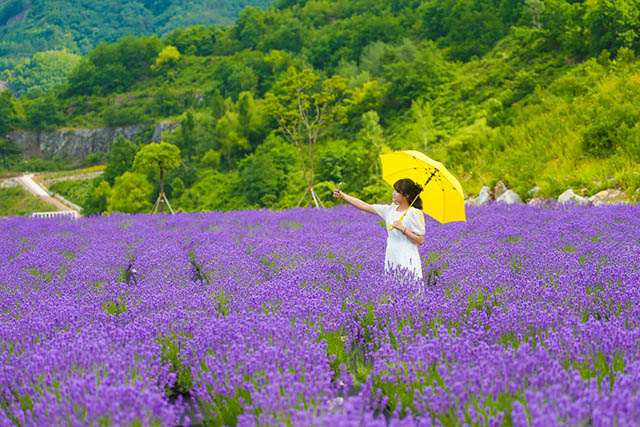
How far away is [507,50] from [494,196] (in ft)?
58.4

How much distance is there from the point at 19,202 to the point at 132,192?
2749 cm

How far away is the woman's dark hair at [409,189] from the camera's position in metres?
3.71

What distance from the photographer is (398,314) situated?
9.14 feet

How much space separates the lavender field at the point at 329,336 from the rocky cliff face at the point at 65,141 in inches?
2849

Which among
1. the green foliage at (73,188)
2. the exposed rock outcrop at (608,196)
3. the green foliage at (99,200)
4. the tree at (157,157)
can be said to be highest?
the exposed rock outcrop at (608,196)

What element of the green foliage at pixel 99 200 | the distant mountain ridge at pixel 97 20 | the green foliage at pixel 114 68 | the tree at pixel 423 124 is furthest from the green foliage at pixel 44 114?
the tree at pixel 423 124

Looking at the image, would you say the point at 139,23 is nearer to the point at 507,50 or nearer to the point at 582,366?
the point at 507,50

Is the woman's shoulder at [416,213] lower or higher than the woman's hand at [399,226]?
higher

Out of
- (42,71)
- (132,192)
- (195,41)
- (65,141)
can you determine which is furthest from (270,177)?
(42,71)

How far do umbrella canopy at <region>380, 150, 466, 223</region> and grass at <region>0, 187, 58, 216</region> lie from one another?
170ft

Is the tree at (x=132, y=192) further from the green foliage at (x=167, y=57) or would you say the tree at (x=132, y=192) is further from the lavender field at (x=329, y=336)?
the green foliage at (x=167, y=57)

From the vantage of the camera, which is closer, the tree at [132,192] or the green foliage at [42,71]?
the tree at [132,192]

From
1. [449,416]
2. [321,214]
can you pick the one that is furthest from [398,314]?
[321,214]

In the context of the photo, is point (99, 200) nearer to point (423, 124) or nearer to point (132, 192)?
point (132, 192)
